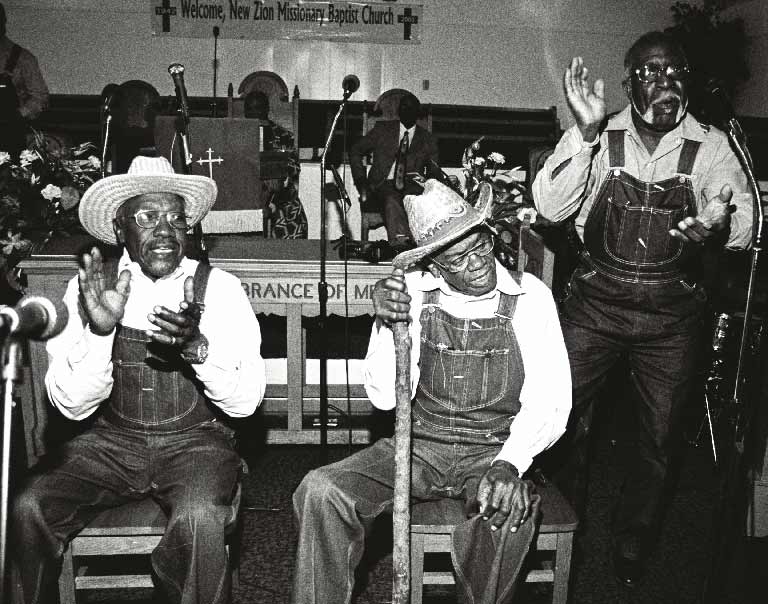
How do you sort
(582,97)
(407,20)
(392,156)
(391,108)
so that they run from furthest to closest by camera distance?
(407,20), (391,108), (392,156), (582,97)

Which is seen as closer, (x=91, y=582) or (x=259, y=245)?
(x=91, y=582)

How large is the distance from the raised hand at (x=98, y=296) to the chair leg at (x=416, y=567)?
3.95ft

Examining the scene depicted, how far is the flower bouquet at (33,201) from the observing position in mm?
3742

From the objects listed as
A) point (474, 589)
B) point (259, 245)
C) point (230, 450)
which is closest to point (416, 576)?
point (474, 589)

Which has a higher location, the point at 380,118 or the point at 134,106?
the point at 134,106

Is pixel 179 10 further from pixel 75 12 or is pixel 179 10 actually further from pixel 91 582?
pixel 91 582

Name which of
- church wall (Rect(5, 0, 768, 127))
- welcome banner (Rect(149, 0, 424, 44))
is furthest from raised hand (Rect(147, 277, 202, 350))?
church wall (Rect(5, 0, 768, 127))

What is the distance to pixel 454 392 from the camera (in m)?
2.46

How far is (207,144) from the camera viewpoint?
3975mm

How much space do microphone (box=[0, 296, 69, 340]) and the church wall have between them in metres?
9.48

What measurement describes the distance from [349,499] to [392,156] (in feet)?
19.4

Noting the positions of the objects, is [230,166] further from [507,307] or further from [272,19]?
[272,19]

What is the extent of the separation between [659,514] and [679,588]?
1.02 ft

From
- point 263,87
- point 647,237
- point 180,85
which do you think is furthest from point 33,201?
point 263,87
